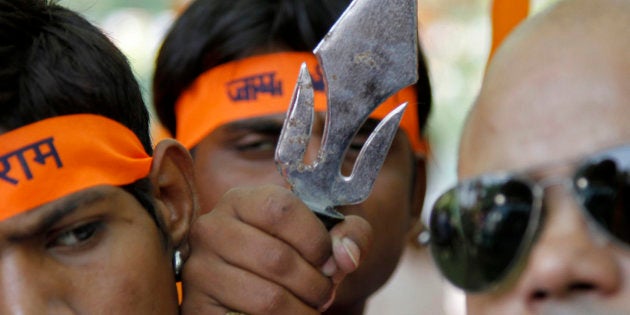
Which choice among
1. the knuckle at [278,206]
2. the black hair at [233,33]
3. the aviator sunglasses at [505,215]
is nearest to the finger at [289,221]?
the knuckle at [278,206]

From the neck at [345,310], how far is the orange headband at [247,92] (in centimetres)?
48

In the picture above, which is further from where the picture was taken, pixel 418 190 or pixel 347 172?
pixel 418 190

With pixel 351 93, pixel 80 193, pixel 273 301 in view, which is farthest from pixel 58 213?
pixel 351 93

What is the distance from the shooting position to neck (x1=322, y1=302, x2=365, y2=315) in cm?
271

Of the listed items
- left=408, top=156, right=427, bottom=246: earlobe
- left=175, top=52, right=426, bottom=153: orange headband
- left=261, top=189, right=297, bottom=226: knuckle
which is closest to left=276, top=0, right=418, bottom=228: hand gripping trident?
left=261, top=189, right=297, bottom=226: knuckle

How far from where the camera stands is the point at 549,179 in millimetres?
1433

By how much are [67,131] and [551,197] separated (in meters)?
0.83

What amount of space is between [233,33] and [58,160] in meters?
1.04

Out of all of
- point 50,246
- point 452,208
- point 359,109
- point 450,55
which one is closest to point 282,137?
point 359,109

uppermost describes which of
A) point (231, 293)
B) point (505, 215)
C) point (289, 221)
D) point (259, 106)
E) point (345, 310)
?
point (505, 215)

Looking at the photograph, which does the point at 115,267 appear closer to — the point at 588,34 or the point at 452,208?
the point at 452,208

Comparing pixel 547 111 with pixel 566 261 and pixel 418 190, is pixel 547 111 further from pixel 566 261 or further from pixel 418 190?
pixel 418 190

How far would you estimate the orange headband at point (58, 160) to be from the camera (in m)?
1.77

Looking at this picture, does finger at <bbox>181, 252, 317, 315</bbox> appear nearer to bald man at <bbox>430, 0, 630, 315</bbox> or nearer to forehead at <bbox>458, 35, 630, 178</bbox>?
bald man at <bbox>430, 0, 630, 315</bbox>
